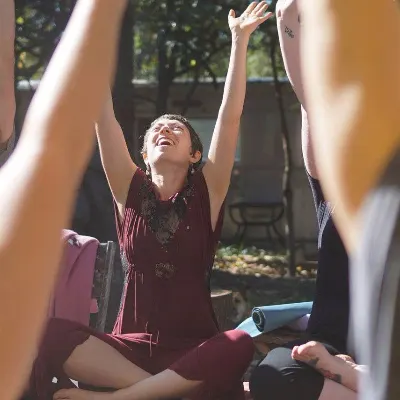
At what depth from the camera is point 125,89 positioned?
6484 millimetres

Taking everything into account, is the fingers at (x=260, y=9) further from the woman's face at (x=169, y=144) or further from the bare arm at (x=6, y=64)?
the bare arm at (x=6, y=64)

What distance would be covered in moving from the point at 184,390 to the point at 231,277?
626 centimetres

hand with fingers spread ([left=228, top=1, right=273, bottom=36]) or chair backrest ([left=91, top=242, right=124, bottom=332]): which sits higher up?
hand with fingers spread ([left=228, top=1, right=273, bottom=36])

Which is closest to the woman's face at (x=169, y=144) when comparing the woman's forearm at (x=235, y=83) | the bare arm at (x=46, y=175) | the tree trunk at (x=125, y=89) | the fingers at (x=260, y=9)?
the woman's forearm at (x=235, y=83)

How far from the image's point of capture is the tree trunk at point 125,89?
641 centimetres

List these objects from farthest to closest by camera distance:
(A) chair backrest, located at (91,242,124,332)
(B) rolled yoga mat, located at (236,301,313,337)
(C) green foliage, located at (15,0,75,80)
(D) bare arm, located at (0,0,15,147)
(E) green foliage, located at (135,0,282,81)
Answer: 1. (C) green foliage, located at (15,0,75,80)
2. (E) green foliage, located at (135,0,282,81)
3. (A) chair backrest, located at (91,242,124,332)
4. (B) rolled yoga mat, located at (236,301,313,337)
5. (D) bare arm, located at (0,0,15,147)

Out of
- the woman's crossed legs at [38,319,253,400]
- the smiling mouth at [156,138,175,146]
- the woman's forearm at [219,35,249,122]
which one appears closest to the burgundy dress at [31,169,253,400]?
the woman's crossed legs at [38,319,253,400]

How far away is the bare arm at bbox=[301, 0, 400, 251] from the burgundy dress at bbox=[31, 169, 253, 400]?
1.87 metres

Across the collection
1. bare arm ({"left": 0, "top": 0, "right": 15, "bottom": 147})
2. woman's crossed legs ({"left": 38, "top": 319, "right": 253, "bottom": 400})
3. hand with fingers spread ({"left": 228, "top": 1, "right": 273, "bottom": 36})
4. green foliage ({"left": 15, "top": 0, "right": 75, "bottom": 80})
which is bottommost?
woman's crossed legs ({"left": 38, "top": 319, "right": 253, "bottom": 400})

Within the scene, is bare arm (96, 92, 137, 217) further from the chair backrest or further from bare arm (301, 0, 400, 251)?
bare arm (301, 0, 400, 251)

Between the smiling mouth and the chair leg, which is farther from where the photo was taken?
the chair leg

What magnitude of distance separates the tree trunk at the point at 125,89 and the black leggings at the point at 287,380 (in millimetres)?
A: 4185

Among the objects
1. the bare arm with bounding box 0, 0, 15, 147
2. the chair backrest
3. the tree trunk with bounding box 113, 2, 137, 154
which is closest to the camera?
the bare arm with bounding box 0, 0, 15, 147

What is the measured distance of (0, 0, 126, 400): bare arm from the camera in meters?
0.70
